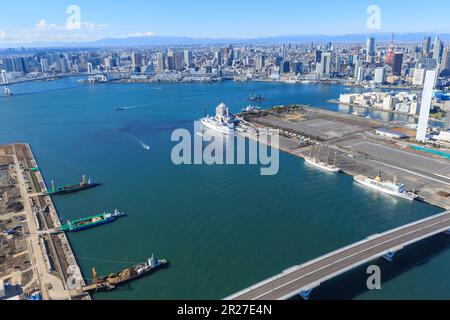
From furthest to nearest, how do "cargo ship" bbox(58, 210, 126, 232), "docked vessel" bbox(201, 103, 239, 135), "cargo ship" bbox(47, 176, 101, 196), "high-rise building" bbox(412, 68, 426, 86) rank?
1. "high-rise building" bbox(412, 68, 426, 86)
2. "docked vessel" bbox(201, 103, 239, 135)
3. "cargo ship" bbox(47, 176, 101, 196)
4. "cargo ship" bbox(58, 210, 126, 232)

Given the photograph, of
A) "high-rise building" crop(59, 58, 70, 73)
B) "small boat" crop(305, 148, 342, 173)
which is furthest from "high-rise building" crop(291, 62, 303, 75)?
"high-rise building" crop(59, 58, 70, 73)

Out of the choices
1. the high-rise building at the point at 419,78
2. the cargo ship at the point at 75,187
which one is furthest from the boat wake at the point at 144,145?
the high-rise building at the point at 419,78

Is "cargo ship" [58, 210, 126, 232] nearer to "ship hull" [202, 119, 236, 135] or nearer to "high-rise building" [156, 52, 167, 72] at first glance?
"ship hull" [202, 119, 236, 135]

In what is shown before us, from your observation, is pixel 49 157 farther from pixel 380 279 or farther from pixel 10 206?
pixel 380 279

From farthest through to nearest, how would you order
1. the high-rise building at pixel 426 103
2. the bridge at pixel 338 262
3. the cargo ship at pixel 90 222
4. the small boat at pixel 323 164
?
the high-rise building at pixel 426 103 < the small boat at pixel 323 164 < the cargo ship at pixel 90 222 < the bridge at pixel 338 262

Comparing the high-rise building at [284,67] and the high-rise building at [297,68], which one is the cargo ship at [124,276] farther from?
the high-rise building at [284,67]

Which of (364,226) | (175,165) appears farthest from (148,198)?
(364,226)
